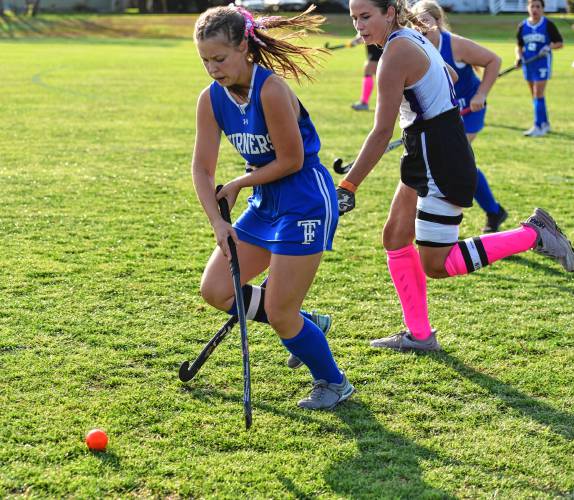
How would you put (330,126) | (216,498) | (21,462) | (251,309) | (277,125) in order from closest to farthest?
1. (216,498)
2. (21,462)
3. (277,125)
4. (251,309)
5. (330,126)

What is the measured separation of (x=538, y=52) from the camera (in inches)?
507

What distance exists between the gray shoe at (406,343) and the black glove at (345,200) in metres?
0.91

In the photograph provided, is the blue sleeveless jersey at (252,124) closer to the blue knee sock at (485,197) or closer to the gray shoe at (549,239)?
the gray shoe at (549,239)

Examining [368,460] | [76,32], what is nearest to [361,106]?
[368,460]

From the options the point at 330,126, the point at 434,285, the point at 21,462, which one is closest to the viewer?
the point at 21,462

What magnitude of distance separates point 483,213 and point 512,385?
3.78 meters

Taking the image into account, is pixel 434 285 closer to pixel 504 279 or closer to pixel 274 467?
pixel 504 279

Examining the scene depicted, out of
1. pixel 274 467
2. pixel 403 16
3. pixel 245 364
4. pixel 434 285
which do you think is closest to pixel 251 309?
pixel 245 364

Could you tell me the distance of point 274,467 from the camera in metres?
3.32

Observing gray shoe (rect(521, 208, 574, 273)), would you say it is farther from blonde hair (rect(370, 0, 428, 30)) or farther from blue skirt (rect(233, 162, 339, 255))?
blue skirt (rect(233, 162, 339, 255))

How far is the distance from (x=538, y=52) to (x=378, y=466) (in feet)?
35.4

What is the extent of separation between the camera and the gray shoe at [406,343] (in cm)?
458

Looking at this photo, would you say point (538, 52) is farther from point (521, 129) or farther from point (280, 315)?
point (280, 315)

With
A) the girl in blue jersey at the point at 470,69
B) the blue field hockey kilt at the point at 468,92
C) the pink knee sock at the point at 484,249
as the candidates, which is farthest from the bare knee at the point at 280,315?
the blue field hockey kilt at the point at 468,92
